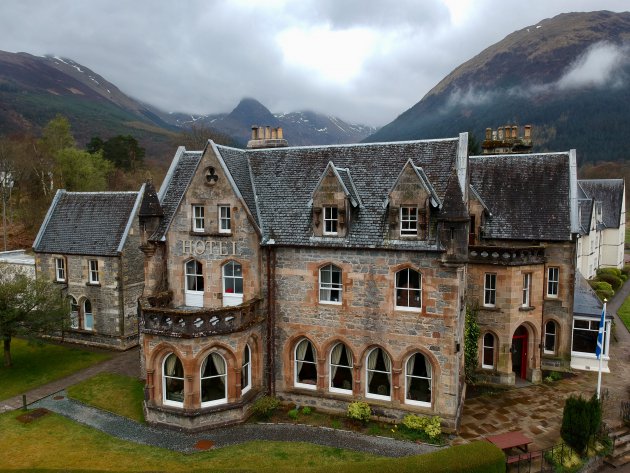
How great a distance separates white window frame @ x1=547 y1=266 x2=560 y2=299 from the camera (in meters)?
27.5

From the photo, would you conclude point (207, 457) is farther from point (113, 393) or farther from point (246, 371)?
point (113, 393)

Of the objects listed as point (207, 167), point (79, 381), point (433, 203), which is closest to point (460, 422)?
point (433, 203)

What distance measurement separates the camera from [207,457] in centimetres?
1834

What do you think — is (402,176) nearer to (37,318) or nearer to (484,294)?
(484,294)

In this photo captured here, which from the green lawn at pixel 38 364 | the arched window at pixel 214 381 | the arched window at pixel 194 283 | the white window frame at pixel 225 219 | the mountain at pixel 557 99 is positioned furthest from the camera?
the mountain at pixel 557 99

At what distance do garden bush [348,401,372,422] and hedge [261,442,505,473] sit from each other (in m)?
4.98

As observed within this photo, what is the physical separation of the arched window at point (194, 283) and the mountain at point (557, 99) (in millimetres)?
126782

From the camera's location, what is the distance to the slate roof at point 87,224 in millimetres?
32531

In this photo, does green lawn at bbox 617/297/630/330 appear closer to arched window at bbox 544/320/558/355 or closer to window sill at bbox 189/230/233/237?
arched window at bbox 544/320/558/355

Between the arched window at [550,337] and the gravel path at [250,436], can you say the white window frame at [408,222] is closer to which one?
the gravel path at [250,436]

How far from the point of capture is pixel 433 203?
20.0 metres

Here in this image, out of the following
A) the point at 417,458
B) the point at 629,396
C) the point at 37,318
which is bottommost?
the point at 629,396

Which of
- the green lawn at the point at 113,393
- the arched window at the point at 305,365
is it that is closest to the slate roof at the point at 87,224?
the green lawn at the point at 113,393

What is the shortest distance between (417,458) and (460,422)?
638 cm
